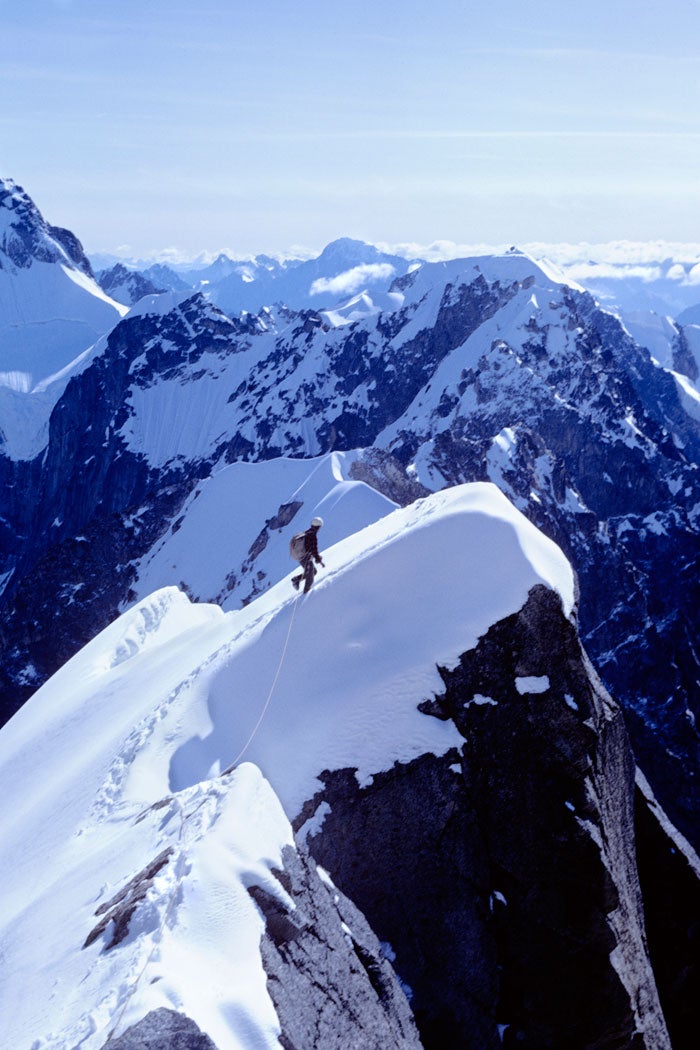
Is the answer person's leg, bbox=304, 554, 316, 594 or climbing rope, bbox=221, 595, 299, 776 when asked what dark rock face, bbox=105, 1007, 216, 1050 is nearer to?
climbing rope, bbox=221, 595, 299, 776

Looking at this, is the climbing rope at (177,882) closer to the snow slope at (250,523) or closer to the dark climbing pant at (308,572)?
the dark climbing pant at (308,572)

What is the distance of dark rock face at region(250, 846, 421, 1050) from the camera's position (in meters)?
8.52

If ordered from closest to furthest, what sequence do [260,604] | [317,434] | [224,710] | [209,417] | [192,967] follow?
[192,967]
[224,710]
[260,604]
[317,434]
[209,417]

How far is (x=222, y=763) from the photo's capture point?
1450 centimetres

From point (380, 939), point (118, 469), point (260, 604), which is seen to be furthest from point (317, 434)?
point (380, 939)

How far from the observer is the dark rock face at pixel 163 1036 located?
6.87 meters

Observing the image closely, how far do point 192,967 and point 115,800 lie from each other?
7.20 m

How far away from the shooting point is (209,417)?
174375 millimetres

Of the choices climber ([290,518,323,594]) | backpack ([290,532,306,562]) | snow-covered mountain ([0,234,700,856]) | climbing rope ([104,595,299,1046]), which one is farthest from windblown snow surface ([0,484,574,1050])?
snow-covered mountain ([0,234,700,856])

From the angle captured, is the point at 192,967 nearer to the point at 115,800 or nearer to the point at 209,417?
the point at 115,800

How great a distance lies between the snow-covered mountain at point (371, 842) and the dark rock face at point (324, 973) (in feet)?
0.13

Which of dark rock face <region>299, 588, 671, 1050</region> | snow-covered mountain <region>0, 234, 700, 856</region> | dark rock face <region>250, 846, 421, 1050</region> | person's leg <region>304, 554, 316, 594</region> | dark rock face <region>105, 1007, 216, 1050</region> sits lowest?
snow-covered mountain <region>0, 234, 700, 856</region>

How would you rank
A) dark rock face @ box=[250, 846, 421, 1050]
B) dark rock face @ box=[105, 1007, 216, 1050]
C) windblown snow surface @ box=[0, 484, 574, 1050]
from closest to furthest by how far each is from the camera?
dark rock face @ box=[105, 1007, 216, 1050], windblown snow surface @ box=[0, 484, 574, 1050], dark rock face @ box=[250, 846, 421, 1050]

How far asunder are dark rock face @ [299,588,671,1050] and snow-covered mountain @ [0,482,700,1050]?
1.5 inches
